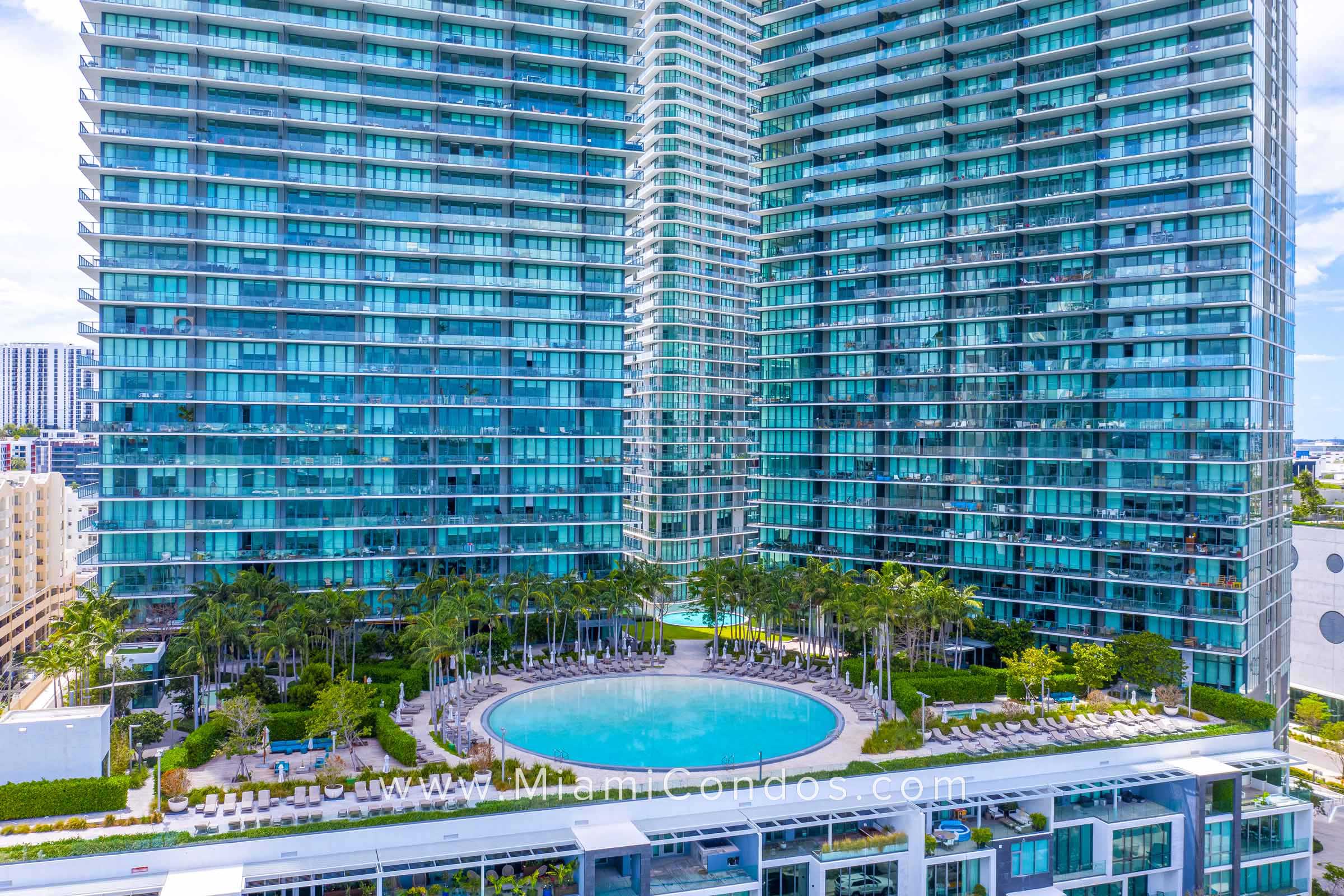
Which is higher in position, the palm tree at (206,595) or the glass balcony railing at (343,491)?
the glass balcony railing at (343,491)

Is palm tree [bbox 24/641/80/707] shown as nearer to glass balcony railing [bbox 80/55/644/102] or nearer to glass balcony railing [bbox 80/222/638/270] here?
glass balcony railing [bbox 80/222/638/270]

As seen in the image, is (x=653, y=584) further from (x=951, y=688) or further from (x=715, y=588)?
(x=951, y=688)

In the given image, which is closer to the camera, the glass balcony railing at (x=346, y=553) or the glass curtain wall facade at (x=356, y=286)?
the glass balcony railing at (x=346, y=553)

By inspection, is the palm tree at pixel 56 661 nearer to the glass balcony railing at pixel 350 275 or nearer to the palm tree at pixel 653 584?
the glass balcony railing at pixel 350 275

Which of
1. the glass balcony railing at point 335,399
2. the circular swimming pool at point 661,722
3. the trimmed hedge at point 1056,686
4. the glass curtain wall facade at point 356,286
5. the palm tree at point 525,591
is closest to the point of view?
the circular swimming pool at point 661,722

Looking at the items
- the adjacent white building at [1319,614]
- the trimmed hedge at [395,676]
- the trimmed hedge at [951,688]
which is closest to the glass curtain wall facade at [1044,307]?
the trimmed hedge at [951,688]

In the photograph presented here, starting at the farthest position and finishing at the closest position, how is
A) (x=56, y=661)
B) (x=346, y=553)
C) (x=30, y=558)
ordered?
(x=30, y=558), (x=346, y=553), (x=56, y=661)

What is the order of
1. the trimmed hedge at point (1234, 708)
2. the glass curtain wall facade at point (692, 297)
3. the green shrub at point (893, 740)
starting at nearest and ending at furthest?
the green shrub at point (893, 740)
the trimmed hedge at point (1234, 708)
the glass curtain wall facade at point (692, 297)

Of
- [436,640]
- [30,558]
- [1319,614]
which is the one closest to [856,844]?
[436,640]
